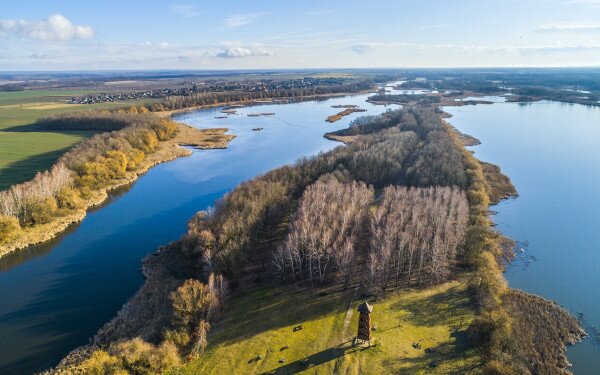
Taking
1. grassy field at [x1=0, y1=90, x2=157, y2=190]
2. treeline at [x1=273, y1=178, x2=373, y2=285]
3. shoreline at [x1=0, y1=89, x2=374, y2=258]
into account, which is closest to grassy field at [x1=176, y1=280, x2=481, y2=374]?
treeline at [x1=273, y1=178, x2=373, y2=285]

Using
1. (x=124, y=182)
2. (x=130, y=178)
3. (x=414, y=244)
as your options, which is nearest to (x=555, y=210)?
(x=414, y=244)

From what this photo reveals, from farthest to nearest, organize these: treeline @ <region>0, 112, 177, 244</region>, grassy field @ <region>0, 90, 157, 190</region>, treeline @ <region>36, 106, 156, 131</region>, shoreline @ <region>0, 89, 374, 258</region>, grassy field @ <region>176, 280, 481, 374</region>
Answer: treeline @ <region>36, 106, 156, 131</region>
grassy field @ <region>0, 90, 157, 190</region>
treeline @ <region>0, 112, 177, 244</region>
shoreline @ <region>0, 89, 374, 258</region>
grassy field @ <region>176, 280, 481, 374</region>

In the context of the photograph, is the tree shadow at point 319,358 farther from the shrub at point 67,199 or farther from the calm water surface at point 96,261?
the shrub at point 67,199

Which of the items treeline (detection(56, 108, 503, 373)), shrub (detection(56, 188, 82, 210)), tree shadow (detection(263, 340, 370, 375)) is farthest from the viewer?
Answer: shrub (detection(56, 188, 82, 210))

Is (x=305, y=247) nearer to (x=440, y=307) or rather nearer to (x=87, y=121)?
(x=440, y=307)

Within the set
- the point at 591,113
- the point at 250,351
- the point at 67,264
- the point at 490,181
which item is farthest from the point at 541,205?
the point at 591,113

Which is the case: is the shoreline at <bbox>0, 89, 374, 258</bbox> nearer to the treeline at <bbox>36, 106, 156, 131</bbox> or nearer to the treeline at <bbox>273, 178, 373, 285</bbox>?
the treeline at <bbox>36, 106, 156, 131</bbox>

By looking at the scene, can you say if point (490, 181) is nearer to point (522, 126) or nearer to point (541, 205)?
point (541, 205)
